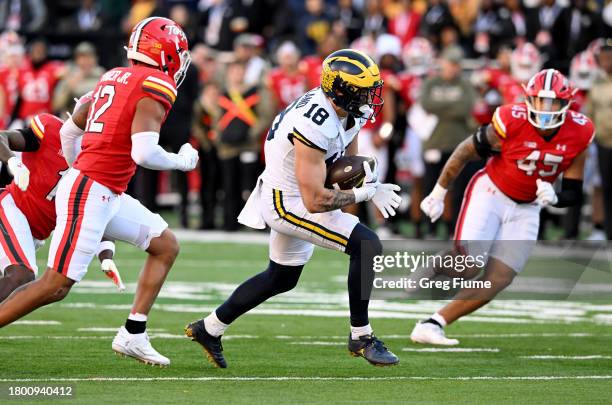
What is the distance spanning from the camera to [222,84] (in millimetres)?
17344

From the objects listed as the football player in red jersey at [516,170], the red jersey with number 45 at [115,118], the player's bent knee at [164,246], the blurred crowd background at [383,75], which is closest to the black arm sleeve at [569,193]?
the football player in red jersey at [516,170]

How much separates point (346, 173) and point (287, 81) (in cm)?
955

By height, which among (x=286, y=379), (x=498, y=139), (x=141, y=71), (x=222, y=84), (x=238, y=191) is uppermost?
(x=141, y=71)

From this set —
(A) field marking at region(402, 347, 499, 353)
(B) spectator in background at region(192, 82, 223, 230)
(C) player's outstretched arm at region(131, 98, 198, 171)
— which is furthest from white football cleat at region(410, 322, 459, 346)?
(B) spectator in background at region(192, 82, 223, 230)

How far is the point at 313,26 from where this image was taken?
18719mm

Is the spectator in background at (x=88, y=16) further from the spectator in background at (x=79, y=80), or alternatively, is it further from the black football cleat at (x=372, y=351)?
the black football cleat at (x=372, y=351)

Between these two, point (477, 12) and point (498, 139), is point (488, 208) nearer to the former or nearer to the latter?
point (498, 139)

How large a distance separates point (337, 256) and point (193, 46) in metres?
5.06

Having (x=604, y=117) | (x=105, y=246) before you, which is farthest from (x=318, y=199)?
(x=604, y=117)

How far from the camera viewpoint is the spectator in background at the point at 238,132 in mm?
16469

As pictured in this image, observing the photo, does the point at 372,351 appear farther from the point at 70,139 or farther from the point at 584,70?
the point at 584,70

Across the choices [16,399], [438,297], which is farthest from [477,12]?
[16,399]

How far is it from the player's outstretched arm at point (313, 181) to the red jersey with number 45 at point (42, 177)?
1.44 meters

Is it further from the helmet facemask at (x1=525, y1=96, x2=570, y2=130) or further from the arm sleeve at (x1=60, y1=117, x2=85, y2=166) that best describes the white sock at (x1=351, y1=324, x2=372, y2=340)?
the helmet facemask at (x1=525, y1=96, x2=570, y2=130)
